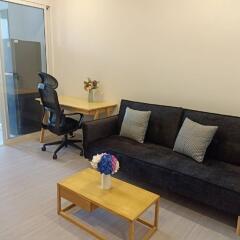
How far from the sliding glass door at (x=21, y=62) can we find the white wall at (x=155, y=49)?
347 millimetres

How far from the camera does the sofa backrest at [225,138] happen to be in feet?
8.19

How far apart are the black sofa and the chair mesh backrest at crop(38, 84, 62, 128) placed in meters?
0.58

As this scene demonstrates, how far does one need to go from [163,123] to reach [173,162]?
70 cm

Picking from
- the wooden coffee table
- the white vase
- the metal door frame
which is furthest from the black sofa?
the metal door frame

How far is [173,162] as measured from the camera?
2416 millimetres

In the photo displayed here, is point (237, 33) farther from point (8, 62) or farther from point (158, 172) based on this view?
point (8, 62)

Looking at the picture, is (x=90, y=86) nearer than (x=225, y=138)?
No

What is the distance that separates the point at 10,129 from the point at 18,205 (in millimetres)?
2012

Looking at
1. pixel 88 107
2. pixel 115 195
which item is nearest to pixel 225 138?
pixel 115 195

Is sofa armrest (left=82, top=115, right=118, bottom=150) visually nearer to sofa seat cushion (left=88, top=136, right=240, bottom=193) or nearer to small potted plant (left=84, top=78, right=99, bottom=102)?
sofa seat cushion (left=88, top=136, right=240, bottom=193)

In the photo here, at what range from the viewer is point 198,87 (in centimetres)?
297

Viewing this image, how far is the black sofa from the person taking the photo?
209cm

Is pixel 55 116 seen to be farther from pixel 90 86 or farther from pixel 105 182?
pixel 105 182

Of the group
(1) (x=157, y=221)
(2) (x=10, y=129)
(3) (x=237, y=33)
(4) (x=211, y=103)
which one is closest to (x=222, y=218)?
(1) (x=157, y=221)
